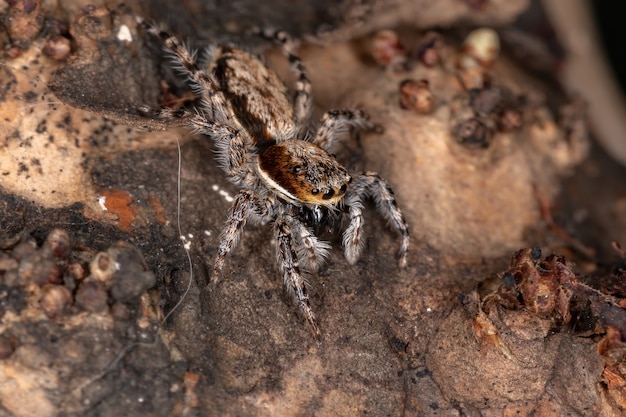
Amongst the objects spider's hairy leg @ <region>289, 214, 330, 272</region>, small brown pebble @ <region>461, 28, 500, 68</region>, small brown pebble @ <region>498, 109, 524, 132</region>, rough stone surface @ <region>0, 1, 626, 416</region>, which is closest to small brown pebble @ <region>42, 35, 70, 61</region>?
rough stone surface @ <region>0, 1, 626, 416</region>

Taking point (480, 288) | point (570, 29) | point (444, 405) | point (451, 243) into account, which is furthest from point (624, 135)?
point (444, 405)

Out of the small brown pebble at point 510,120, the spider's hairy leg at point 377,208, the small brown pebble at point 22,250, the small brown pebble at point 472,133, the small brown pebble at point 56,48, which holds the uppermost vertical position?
the small brown pebble at point 510,120

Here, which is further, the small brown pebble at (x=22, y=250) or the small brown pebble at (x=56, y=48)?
the small brown pebble at (x=56, y=48)

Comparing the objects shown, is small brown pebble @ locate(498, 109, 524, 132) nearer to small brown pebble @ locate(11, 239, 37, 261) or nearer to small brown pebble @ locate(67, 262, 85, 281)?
small brown pebble @ locate(67, 262, 85, 281)

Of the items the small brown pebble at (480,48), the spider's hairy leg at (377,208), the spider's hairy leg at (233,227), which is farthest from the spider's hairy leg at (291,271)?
the small brown pebble at (480,48)

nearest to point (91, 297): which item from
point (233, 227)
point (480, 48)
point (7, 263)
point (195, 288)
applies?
point (7, 263)

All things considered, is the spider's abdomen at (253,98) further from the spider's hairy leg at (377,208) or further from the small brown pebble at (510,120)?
the small brown pebble at (510,120)
